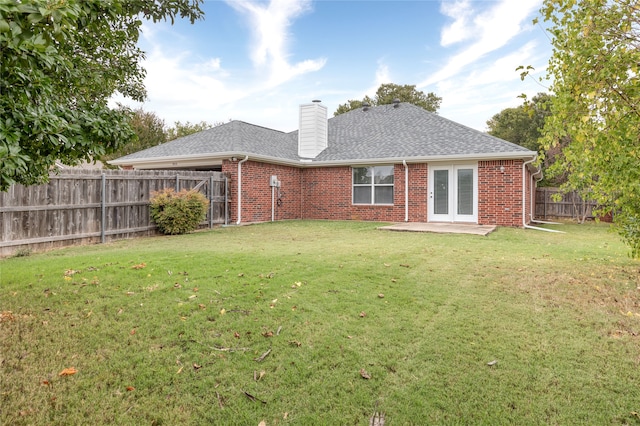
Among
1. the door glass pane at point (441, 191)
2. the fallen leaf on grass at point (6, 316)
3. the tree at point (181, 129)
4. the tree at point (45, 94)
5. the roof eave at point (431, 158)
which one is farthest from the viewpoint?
the tree at point (181, 129)

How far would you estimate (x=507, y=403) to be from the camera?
2.32 metres

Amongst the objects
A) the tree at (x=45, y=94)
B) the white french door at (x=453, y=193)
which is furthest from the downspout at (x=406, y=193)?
the tree at (x=45, y=94)

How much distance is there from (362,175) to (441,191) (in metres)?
3.17

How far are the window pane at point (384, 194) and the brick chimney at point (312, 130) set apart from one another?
3.43 m

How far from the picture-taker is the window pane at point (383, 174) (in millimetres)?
14547


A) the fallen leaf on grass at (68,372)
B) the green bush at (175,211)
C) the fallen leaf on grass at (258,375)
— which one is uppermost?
the green bush at (175,211)

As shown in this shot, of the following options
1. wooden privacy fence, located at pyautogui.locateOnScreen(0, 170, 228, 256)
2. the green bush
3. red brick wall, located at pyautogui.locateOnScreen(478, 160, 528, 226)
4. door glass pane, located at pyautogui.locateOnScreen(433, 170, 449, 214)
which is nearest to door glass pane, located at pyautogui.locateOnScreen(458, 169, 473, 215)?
red brick wall, located at pyautogui.locateOnScreen(478, 160, 528, 226)

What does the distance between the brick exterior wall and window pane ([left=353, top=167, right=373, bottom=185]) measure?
0.72ft

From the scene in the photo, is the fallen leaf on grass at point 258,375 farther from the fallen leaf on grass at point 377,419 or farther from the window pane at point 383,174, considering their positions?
the window pane at point 383,174

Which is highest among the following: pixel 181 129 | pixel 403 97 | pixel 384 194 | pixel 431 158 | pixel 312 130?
pixel 403 97

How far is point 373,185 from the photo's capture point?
48.8ft

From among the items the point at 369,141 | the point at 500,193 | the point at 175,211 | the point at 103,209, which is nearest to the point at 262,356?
the point at 103,209

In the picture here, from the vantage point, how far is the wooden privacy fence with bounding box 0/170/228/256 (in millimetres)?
7516

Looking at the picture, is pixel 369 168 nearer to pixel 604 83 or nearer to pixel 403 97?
pixel 604 83
